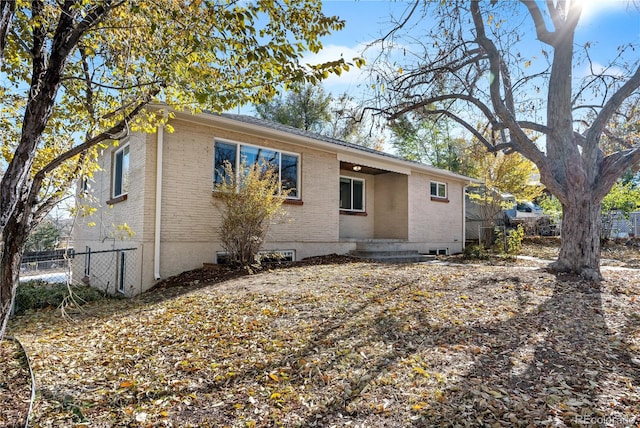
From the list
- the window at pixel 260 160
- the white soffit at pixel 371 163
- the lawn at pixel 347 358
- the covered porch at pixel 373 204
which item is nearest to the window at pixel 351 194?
the covered porch at pixel 373 204

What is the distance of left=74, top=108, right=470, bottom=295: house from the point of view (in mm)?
7363

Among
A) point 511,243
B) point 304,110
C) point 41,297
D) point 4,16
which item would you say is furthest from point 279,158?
point 304,110

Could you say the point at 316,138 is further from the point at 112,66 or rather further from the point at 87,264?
the point at 87,264

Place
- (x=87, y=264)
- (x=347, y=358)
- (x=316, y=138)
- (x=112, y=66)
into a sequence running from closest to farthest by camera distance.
→ 1. (x=347, y=358)
2. (x=112, y=66)
3. (x=316, y=138)
4. (x=87, y=264)

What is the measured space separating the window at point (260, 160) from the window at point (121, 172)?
2.25 metres

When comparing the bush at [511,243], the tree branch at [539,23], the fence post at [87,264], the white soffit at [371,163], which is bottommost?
the fence post at [87,264]

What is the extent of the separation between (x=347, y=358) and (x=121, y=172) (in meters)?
8.29

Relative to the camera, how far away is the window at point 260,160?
8.37m

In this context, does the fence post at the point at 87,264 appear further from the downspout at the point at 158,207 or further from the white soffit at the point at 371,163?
the white soffit at the point at 371,163

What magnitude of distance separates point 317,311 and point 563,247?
5280 millimetres

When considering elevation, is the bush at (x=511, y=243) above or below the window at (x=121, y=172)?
below

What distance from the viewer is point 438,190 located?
47.3 ft

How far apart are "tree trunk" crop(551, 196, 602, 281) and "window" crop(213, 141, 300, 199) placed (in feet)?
18.5

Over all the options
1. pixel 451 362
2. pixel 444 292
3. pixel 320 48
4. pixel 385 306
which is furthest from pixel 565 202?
pixel 320 48
